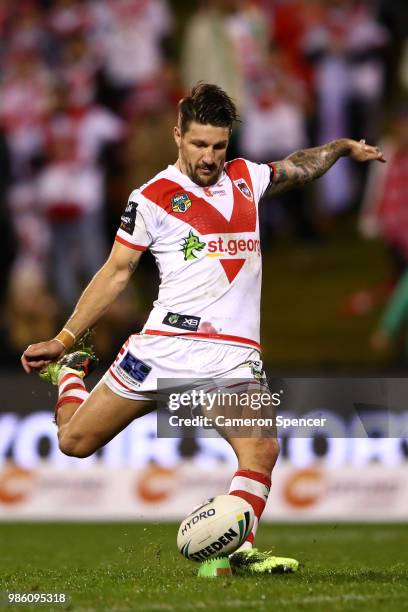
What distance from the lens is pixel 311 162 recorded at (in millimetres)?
7930

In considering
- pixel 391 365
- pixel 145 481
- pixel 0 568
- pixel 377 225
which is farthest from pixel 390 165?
pixel 0 568

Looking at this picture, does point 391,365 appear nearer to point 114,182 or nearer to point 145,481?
point 145,481

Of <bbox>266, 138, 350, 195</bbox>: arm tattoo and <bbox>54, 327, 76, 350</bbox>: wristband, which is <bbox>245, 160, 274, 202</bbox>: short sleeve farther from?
<bbox>54, 327, 76, 350</bbox>: wristband

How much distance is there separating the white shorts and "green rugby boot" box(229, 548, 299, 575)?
950 mm

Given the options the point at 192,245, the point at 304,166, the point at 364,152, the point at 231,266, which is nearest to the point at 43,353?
the point at 192,245

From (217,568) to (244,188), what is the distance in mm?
2007

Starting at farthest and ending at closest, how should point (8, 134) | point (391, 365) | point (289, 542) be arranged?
1. point (8, 134)
2. point (391, 365)
3. point (289, 542)

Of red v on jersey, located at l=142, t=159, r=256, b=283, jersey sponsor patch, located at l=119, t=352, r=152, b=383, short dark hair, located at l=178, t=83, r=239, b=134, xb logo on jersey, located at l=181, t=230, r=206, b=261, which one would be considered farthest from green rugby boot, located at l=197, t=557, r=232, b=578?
short dark hair, located at l=178, t=83, r=239, b=134

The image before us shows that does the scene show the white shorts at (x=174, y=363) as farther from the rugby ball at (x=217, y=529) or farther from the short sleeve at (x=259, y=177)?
the short sleeve at (x=259, y=177)

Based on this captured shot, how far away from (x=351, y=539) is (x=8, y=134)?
23.5ft

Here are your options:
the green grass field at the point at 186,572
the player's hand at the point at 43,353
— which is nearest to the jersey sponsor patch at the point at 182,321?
the player's hand at the point at 43,353

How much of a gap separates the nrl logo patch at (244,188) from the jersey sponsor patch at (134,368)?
1048 millimetres

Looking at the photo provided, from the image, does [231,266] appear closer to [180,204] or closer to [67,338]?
[180,204]

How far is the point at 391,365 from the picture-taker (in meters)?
13.8
